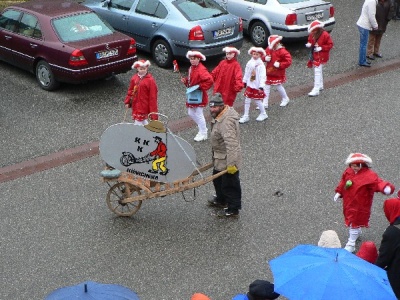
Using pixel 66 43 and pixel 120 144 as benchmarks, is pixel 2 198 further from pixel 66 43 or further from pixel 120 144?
pixel 66 43

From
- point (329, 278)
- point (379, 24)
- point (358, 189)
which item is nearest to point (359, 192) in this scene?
point (358, 189)

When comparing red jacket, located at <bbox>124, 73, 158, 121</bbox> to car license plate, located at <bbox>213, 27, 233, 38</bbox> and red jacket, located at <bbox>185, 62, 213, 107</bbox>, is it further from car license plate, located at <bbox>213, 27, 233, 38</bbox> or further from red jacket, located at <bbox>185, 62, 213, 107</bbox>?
car license plate, located at <bbox>213, 27, 233, 38</bbox>

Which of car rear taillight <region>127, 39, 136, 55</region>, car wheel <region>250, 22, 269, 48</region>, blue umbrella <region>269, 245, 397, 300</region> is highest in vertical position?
blue umbrella <region>269, 245, 397, 300</region>

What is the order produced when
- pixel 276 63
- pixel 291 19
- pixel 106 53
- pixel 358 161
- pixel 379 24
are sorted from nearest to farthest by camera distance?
pixel 358 161
pixel 276 63
pixel 106 53
pixel 379 24
pixel 291 19

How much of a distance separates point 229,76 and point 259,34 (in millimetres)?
5099

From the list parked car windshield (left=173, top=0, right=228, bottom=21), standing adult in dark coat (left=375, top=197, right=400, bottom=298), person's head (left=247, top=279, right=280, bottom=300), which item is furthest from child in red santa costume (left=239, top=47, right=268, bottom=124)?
person's head (left=247, top=279, right=280, bottom=300)

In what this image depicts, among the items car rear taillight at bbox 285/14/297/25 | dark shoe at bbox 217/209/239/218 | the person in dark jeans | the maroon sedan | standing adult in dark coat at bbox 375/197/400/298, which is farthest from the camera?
car rear taillight at bbox 285/14/297/25

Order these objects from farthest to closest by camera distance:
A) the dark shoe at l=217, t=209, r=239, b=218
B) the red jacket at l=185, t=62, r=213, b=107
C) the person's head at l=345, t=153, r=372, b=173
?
the red jacket at l=185, t=62, r=213, b=107
the dark shoe at l=217, t=209, r=239, b=218
the person's head at l=345, t=153, r=372, b=173

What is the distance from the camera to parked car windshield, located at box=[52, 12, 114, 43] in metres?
14.1

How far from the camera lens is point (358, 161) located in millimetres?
8469

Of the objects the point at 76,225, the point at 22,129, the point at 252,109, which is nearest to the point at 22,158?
the point at 22,129

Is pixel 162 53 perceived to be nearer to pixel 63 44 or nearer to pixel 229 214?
pixel 63 44

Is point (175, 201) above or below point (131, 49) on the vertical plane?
below

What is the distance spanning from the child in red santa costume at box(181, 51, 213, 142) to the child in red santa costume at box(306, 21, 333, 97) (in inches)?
108
